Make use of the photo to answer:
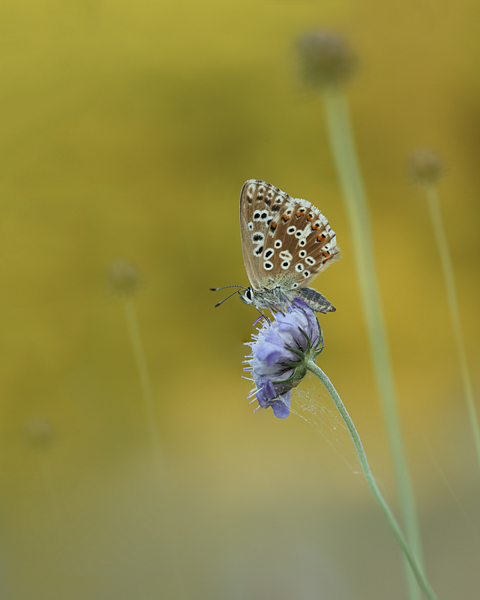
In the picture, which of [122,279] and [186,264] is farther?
[186,264]

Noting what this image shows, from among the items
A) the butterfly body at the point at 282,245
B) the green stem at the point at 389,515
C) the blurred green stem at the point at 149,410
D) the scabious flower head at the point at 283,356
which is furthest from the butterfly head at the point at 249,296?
the blurred green stem at the point at 149,410

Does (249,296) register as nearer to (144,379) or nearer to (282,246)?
(282,246)

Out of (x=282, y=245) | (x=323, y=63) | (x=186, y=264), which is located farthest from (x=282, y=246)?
→ (x=186, y=264)

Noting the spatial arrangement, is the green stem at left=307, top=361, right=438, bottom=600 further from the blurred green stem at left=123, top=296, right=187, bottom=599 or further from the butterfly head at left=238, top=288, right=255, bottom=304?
the blurred green stem at left=123, top=296, right=187, bottom=599

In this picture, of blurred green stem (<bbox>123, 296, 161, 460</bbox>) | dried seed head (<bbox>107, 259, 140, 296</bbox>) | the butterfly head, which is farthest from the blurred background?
the butterfly head

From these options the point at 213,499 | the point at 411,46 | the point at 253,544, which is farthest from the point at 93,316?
the point at 411,46

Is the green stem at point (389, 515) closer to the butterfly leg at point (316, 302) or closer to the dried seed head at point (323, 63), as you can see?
the butterfly leg at point (316, 302)
